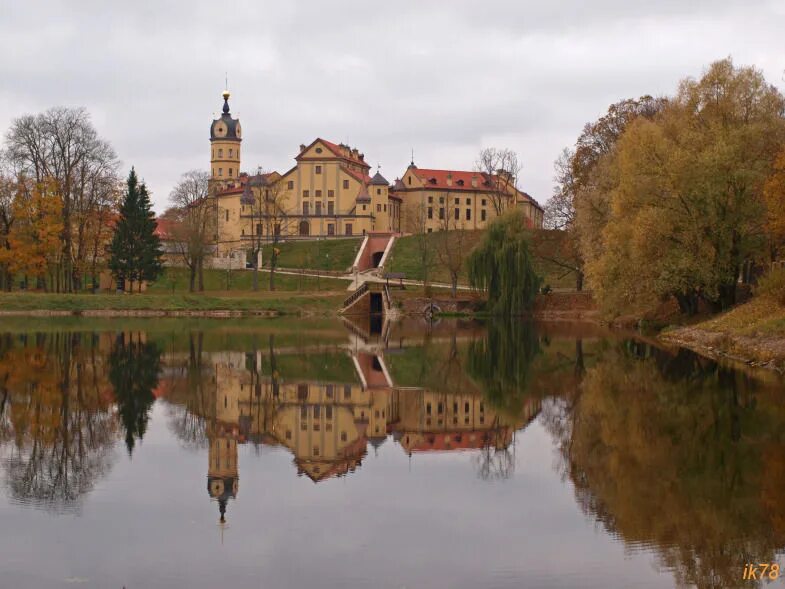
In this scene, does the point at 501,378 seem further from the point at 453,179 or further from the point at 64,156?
the point at 453,179

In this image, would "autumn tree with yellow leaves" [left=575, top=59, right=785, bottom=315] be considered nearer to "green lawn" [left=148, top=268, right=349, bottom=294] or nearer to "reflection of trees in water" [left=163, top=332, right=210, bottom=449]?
"reflection of trees in water" [left=163, top=332, right=210, bottom=449]

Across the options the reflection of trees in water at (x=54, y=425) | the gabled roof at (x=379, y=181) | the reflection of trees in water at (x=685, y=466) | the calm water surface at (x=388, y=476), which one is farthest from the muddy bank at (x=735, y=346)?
the gabled roof at (x=379, y=181)

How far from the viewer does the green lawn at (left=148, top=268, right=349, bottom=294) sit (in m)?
73.4

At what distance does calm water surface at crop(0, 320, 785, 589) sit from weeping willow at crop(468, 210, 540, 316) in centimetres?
3052

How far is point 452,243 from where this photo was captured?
80.2m

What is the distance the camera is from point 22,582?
28.9 feet

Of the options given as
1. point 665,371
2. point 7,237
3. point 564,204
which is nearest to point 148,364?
point 665,371

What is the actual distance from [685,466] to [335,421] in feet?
23.5

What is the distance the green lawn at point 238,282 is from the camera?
241ft

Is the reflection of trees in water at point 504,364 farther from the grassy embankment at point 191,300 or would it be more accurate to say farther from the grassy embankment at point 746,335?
the grassy embankment at point 191,300

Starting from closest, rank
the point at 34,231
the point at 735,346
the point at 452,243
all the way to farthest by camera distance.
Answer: the point at 735,346, the point at 34,231, the point at 452,243

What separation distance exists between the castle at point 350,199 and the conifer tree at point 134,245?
886 inches

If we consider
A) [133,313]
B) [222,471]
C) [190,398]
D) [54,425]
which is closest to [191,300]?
[133,313]

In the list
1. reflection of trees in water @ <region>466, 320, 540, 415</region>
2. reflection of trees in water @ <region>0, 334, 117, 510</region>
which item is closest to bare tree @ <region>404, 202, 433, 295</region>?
reflection of trees in water @ <region>466, 320, 540, 415</region>
